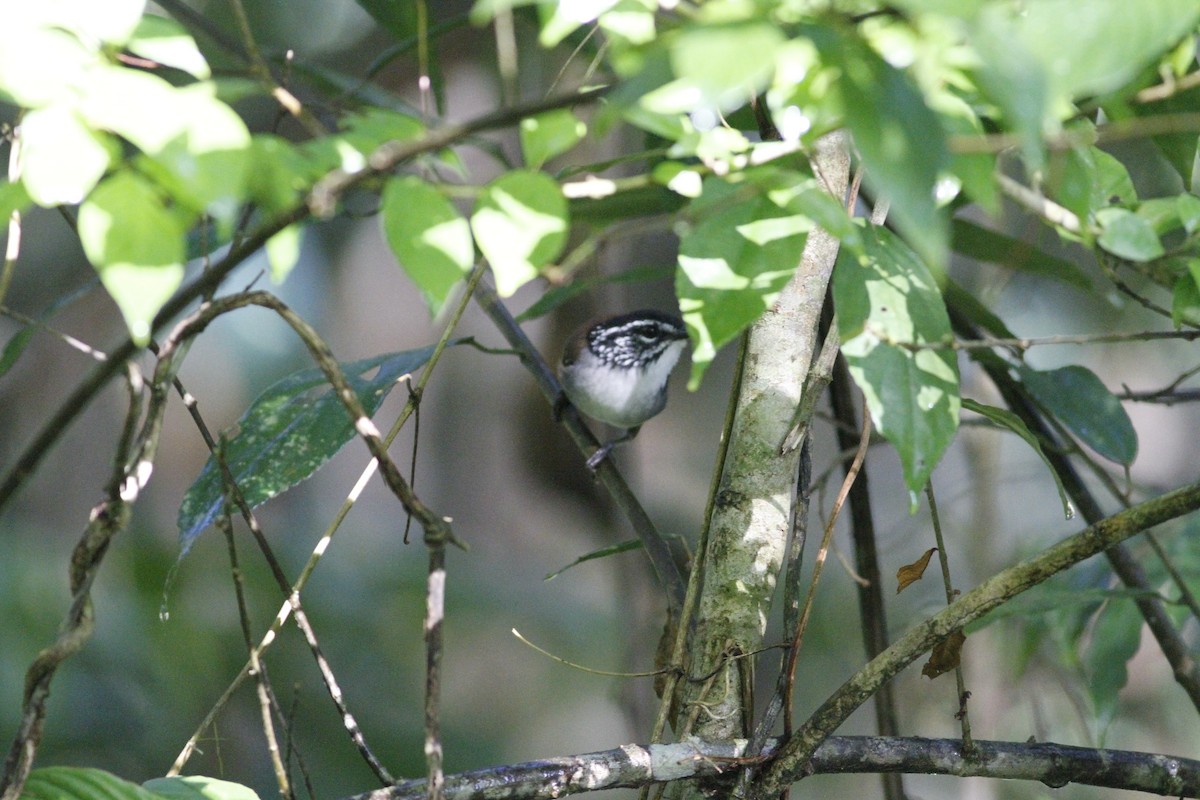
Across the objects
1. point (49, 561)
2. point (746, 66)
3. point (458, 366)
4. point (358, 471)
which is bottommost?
point (746, 66)

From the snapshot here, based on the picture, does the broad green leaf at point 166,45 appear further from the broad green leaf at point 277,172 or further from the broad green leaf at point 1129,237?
the broad green leaf at point 1129,237

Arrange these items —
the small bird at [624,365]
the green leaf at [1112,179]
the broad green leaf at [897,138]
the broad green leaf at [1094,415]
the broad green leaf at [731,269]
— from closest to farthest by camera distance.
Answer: the broad green leaf at [897,138] < the broad green leaf at [731,269] < the green leaf at [1112,179] < the broad green leaf at [1094,415] < the small bird at [624,365]

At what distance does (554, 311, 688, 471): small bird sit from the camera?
367cm

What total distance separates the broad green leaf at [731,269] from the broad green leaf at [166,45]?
0.47 metres

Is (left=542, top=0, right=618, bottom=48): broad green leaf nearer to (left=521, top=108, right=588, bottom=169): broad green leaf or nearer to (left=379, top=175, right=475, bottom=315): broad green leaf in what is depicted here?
(left=521, top=108, right=588, bottom=169): broad green leaf

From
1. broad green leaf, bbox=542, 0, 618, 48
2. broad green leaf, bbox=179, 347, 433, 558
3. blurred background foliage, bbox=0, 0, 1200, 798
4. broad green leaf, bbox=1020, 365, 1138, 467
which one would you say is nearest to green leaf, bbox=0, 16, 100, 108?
broad green leaf, bbox=542, 0, 618, 48

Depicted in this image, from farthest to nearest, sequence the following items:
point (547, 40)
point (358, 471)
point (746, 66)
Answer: point (358, 471), point (547, 40), point (746, 66)

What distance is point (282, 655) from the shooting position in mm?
4914

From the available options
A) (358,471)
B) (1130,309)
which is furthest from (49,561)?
(1130,309)

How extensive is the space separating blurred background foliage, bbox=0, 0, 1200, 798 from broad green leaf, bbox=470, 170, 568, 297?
3441mm

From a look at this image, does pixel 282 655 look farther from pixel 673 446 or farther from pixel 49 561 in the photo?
pixel 673 446

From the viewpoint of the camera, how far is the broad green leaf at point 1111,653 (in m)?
2.24

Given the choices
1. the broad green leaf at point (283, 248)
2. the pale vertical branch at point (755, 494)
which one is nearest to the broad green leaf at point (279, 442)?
the pale vertical branch at point (755, 494)

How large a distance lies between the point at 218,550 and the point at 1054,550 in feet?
15.4
